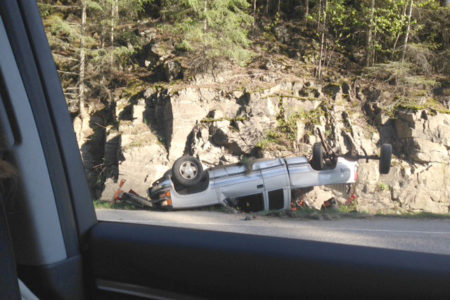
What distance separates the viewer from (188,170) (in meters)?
6.30

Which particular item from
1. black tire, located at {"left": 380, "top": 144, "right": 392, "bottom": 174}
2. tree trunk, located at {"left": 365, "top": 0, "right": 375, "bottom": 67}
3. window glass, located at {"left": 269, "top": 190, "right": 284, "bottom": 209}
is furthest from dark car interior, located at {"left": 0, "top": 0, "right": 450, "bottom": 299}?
Answer: window glass, located at {"left": 269, "top": 190, "right": 284, "bottom": 209}

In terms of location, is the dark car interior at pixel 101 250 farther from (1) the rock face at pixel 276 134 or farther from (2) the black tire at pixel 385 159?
(1) the rock face at pixel 276 134

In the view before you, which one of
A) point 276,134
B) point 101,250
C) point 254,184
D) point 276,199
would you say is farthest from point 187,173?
point 101,250

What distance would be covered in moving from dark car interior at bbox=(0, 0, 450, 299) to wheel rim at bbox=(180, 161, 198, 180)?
4.21 metres

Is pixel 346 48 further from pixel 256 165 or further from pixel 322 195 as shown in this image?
pixel 256 165

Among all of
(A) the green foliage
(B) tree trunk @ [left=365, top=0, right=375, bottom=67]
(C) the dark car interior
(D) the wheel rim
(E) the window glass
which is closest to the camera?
(C) the dark car interior

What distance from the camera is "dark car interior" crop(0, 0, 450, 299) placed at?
4.86 ft

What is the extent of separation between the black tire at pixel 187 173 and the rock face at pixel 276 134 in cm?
61

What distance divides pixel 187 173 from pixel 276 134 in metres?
2.89

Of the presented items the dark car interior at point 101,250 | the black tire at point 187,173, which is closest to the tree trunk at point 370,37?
the dark car interior at point 101,250

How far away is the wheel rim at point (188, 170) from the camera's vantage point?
6.14 m

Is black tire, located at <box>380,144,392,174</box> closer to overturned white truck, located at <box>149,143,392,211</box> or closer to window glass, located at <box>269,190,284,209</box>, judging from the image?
overturned white truck, located at <box>149,143,392,211</box>

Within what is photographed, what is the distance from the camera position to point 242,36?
594 centimetres

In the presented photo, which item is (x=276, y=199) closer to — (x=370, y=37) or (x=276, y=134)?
(x=370, y=37)
